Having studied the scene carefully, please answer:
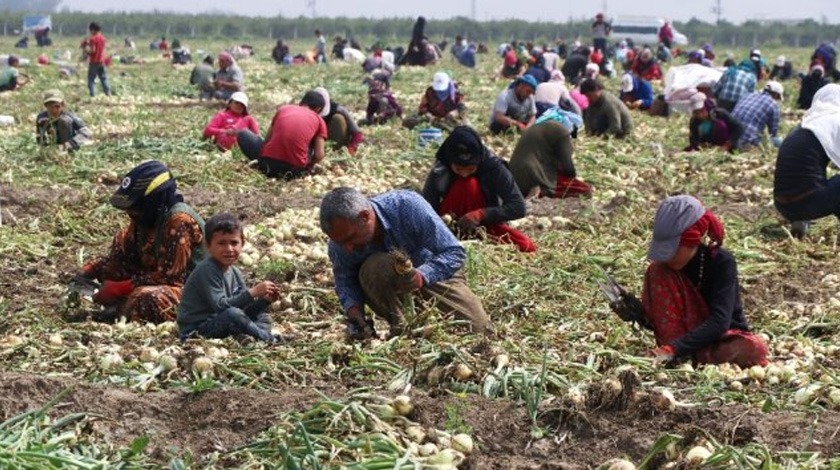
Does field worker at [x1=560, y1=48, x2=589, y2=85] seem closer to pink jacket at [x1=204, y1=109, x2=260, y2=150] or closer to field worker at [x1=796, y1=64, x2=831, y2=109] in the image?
field worker at [x1=796, y1=64, x2=831, y2=109]

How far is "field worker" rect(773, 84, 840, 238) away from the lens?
290 inches

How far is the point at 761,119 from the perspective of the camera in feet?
41.8

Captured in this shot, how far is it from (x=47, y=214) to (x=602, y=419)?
556cm

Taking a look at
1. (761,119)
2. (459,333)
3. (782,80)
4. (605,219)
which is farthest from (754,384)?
(782,80)

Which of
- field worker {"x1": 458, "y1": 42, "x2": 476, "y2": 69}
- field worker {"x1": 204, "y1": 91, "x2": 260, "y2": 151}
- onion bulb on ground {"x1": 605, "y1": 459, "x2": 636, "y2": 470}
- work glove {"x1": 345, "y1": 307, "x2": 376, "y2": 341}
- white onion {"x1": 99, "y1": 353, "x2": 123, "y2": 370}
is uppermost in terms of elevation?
onion bulb on ground {"x1": 605, "y1": 459, "x2": 636, "y2": 470}

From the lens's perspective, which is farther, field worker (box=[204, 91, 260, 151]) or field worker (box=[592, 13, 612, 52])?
field worker (box=[592, 13, 612, 52])

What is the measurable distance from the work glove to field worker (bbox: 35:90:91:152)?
6583 mm

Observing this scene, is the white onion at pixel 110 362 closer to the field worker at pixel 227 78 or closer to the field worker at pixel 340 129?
the field worker at pixel 340 129

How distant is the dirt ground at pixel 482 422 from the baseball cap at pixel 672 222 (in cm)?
78

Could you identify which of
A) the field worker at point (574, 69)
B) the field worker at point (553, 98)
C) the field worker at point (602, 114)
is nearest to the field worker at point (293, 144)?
the field worker at point (553, 98)

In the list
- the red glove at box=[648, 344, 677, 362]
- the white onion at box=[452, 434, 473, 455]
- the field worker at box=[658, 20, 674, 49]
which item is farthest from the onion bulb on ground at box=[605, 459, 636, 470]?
the field worker at box=[658, 20, 674, 49]

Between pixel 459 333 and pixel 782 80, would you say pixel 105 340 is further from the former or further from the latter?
pixel 782 80

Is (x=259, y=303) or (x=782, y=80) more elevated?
(x=259, y=303)

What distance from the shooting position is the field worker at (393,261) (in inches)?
209
